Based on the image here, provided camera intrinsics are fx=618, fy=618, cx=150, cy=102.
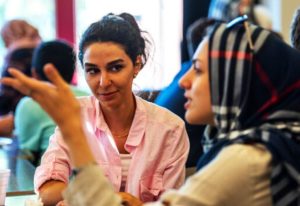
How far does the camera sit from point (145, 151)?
6.42 ft

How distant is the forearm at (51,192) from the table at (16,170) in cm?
27

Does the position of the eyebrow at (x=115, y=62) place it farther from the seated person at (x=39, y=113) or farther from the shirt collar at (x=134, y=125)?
the seated person at (x=39, y=113)

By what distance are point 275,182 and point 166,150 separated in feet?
2.36

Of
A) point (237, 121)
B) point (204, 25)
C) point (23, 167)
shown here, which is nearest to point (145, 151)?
point (237, 121)

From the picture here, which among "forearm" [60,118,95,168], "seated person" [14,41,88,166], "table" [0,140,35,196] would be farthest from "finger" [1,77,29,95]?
"seated person" [14,41,88,166]

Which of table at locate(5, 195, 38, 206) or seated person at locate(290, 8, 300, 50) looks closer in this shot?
table at locate(5, 195, 38, 206)

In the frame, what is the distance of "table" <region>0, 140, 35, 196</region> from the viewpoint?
2176 mm

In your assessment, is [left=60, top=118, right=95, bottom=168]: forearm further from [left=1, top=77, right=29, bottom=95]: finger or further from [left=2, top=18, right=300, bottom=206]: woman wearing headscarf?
[left=1, top=77, right=29, bottom=95]: finger

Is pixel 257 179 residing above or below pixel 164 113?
above

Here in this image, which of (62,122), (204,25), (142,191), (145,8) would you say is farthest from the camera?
(145,8)

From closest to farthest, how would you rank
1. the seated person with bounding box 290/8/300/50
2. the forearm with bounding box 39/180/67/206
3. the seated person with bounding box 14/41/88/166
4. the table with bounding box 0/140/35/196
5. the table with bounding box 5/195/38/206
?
the forearm with bounding box 39/180/67/206, the table with bounding box 5/195/38/206, the table with bounding box 0/140/35/196, the seated person with bounding box 290/8/300/50, the seated person with bounding box 14/41/88/166

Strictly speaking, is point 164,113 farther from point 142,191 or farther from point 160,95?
point 160,95

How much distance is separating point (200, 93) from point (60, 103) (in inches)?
13.0

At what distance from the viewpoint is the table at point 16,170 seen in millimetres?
2176
